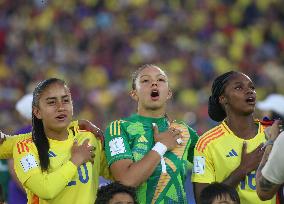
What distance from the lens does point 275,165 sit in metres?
5.44

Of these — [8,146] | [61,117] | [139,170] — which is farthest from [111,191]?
[8,146]

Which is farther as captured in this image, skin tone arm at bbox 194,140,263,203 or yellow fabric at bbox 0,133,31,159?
yellow fabric at bbox 0,133,31,159

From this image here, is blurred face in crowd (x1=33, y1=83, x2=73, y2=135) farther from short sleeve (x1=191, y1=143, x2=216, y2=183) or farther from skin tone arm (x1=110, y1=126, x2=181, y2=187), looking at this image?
Result: short sleeve (x1=191, y1=143, x2=216, y2=183)

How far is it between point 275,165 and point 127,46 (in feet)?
40.5

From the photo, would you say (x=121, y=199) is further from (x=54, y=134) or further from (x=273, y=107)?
(x=273, y=107)

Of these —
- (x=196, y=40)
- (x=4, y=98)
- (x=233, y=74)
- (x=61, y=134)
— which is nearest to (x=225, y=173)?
(x=233, y=74)

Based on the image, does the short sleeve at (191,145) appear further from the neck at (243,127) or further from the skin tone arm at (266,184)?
the skin tone arm at (266,184)

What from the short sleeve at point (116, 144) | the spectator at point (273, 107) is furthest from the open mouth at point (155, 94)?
the spectator at point (273, 107)

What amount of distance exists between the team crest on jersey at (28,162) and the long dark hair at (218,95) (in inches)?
54.3

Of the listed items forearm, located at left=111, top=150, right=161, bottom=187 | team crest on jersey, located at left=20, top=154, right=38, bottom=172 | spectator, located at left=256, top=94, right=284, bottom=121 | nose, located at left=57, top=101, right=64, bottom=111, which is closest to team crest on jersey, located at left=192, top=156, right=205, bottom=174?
forearm, located at left=111, top=150, right=161, bottom=187

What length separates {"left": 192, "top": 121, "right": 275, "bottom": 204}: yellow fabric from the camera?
21.9 feet

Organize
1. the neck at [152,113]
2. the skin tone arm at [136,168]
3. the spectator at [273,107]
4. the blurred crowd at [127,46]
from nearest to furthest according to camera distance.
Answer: the skin tone arm at [136,168]
the neck at [152,113]
the spectator at [273,107]
the blurred crowd at [127,46]

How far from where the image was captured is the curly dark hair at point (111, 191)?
6.24 m

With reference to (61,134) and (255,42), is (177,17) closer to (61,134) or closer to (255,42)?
(255,42)
